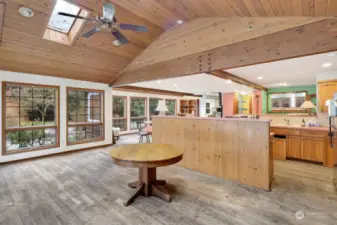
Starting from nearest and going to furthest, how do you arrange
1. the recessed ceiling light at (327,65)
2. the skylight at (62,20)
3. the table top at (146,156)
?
the table top at (146,156), the skylight at (62,20), the recessed ceiling light at (327,65)

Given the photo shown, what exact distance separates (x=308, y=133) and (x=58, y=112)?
267 inches

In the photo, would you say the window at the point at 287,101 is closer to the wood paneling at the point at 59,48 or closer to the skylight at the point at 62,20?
the wood paneling at the point at 59,48

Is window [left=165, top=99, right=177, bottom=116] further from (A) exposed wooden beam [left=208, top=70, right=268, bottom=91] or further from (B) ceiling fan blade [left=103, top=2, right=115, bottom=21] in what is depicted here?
(B) ceiling fan blade [left=103, top=2, right=115, bottom=21]

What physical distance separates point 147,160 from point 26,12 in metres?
3.13

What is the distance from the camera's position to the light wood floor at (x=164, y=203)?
6.83 ft

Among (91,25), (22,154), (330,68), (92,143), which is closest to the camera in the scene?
(91,25)

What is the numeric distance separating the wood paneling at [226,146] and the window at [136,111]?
568 centimetres

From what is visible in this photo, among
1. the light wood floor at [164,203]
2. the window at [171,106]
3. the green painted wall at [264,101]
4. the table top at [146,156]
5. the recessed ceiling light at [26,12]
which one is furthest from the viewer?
the window at [171,106]

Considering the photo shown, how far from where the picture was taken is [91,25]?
3.39 m

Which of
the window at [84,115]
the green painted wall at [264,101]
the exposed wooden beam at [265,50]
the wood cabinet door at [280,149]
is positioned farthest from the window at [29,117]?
the green painted wall at [264,101]

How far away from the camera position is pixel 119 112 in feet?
29.4

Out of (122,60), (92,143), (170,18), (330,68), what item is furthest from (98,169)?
(330,68)

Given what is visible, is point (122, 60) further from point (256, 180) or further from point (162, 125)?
point (256, 180)

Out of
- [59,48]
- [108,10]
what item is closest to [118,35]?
[108,10]
